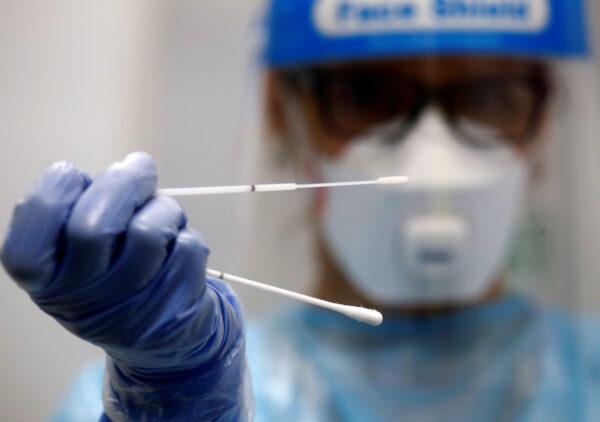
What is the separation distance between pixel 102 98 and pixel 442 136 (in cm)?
61

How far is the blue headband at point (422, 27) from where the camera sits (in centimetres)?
104

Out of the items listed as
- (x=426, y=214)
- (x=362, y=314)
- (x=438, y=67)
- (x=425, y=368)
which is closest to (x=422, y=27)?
(x=438, y=67)

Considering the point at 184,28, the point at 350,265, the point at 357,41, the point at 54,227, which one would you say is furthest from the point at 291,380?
the point at 54,227

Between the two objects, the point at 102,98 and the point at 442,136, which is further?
the point at 102,98

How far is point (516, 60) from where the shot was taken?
1162 mm

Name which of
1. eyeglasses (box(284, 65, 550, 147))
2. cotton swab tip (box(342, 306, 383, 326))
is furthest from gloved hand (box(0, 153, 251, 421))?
eyeglasses (box(284, 65, 550, 147))

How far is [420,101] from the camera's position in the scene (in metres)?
1.12

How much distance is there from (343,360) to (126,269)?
77cm

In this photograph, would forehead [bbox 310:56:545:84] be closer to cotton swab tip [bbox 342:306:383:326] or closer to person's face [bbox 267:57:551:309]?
person's face [bbox 267:57:551:309]

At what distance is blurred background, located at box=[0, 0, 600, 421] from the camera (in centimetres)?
127

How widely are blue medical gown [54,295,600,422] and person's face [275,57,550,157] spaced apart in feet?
0.91

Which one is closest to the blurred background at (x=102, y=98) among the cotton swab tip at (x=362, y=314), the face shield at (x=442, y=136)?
the face shield at (x=442, y=136)

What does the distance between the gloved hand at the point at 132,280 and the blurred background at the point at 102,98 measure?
74cm

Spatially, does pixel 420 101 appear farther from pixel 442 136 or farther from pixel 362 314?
pixel 362 314
